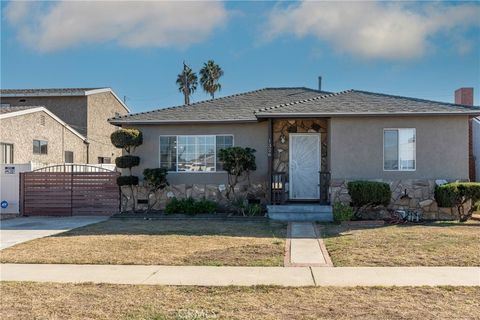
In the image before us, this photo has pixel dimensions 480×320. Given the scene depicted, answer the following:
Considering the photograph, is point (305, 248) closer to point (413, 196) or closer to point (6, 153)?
point (413, 196)

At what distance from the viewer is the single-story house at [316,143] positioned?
43.8ft

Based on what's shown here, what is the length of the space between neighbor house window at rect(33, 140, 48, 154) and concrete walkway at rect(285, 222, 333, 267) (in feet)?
52.3

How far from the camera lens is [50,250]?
8.62 metres

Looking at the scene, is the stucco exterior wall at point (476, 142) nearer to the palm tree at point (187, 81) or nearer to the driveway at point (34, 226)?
the driveway at point (34, 226)

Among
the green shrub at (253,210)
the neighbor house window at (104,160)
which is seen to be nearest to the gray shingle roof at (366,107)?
the green shrub at (253,210)

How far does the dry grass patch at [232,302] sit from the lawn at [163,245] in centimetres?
165

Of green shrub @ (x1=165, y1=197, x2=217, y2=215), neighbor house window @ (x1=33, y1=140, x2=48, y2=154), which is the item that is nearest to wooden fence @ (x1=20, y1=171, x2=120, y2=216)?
green shrub @ (x1=165, y1=197, x2=217, y2=215)

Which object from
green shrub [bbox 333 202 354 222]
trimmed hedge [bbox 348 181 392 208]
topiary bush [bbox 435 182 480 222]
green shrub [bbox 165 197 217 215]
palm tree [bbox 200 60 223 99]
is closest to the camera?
green shrub [bbox 333 202 354 222]

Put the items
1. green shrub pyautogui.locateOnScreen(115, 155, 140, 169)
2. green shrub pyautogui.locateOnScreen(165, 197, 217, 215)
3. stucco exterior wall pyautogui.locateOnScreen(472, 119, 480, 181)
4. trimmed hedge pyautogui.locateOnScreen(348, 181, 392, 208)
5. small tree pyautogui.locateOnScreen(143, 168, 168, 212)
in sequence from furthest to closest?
stucco exterior wall pyautogui.locateOnScreen(472, 119, 480, 181) → green shrub pyautogui.locateOnScreen(115, 155, 140, 169) → small tree pyautogui.locateOnScreen(143, 168, 168, 212) → green shrub pyautogui.locateOnScreen(165, 197, 217, 215) → trimmed hedge pyautogui.locateOnScreen(348, 181, 392, 208)

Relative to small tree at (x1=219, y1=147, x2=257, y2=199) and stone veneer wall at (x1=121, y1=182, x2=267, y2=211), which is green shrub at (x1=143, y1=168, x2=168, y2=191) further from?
small tree at (x1=219, y1=147, x2=257, y2=199)

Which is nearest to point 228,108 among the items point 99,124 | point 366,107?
point 366,107

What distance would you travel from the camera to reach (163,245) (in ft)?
29.6

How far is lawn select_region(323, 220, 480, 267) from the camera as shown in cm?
745

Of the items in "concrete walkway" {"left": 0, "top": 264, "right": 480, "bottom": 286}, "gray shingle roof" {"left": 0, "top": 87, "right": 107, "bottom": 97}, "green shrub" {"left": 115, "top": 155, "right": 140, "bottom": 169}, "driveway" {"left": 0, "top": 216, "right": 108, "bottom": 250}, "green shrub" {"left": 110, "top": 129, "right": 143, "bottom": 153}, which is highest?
"gray shingle roof" {"left": 0, "top": 87, "right": 107, "bottom": 97}
